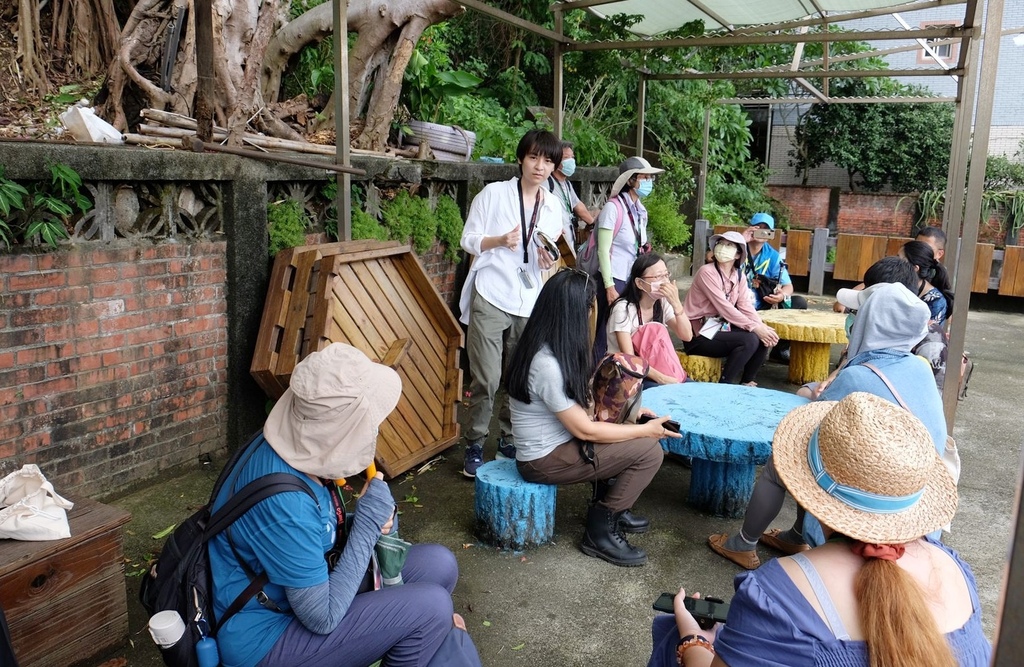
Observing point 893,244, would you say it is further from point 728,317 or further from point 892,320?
point 892,320

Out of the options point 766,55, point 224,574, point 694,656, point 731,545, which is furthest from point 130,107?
point 766,55

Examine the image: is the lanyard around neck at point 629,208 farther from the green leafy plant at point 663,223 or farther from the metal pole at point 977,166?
the green leafy plant at point 663,223

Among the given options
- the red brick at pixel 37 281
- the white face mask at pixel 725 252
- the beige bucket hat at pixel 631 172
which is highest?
the beige bucket hat at pixel 631 172

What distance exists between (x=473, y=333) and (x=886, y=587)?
11.3 ft

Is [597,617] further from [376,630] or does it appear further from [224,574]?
[224,574]

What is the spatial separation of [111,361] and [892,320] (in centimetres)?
361

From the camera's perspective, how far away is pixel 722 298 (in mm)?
6059

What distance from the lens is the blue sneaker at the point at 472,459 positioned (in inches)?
185

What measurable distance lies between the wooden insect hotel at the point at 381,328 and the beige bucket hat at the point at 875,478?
254 cm

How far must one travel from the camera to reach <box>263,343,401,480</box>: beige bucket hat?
217 centimetres

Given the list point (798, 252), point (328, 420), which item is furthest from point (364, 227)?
point (798, 252)

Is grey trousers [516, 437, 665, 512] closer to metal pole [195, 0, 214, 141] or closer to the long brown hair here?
the long brown hair

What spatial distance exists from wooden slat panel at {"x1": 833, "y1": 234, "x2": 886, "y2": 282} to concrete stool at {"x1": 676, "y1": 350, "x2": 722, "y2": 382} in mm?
6698

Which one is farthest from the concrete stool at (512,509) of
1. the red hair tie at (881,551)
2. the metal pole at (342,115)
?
the red hair tie at (881,551)
